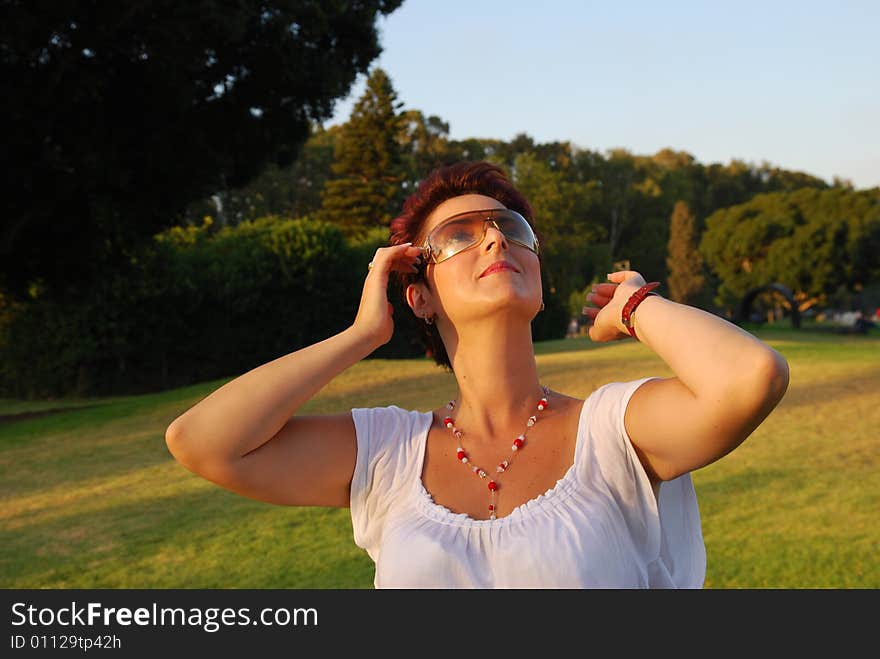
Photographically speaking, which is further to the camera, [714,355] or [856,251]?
[856,251]

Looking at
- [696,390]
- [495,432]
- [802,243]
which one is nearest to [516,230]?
[495,432]

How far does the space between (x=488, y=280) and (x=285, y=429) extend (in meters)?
0.63

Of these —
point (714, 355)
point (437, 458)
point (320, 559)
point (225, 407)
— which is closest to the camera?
point (714, 355)

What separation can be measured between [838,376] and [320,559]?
391 inches

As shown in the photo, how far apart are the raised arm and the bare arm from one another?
0.65 meters

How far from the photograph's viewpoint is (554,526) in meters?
1.98

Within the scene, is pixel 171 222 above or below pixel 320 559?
above

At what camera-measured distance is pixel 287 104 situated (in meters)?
15.0

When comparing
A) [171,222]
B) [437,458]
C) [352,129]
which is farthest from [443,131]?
[437,458]

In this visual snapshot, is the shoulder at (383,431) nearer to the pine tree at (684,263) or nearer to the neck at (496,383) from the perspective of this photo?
the neck at (496,383)

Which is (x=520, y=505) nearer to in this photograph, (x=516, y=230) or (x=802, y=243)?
(x=516, y=230)

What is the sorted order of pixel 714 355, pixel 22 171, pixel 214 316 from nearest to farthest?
pixel 714 355
pixel 22 171
pixel 214 316
